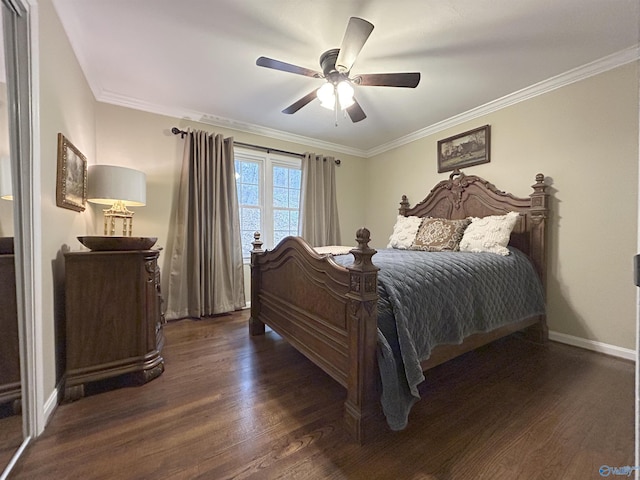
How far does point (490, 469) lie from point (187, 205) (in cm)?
320

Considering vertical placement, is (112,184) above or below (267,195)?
below

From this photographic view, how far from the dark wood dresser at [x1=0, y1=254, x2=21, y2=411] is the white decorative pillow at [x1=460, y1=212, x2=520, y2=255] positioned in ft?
10.0

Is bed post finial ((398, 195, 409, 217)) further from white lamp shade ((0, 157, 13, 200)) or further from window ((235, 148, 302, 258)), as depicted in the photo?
white lamp shade ((0, 157, 13, 200))

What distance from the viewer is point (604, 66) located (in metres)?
2.16

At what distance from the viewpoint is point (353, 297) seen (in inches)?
50.6

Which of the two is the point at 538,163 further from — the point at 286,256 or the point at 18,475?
the point at 18,475

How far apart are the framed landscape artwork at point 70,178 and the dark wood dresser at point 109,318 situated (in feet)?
1.42

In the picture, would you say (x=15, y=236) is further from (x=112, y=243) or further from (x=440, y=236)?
(x=440, y=236)

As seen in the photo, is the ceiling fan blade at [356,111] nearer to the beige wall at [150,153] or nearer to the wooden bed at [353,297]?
the wooden bed at [353,297]

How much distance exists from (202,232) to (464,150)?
10.5 ft

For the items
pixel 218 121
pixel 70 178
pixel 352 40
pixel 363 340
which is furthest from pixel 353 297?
pixel 218 121

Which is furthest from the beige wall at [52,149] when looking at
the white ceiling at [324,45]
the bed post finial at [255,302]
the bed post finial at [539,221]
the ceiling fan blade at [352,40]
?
the bed post finial at [539,221]

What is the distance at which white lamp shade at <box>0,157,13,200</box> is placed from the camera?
1.12 metres

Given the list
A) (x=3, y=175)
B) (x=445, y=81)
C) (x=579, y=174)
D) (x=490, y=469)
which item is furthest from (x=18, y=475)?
(x=579, y=174)
